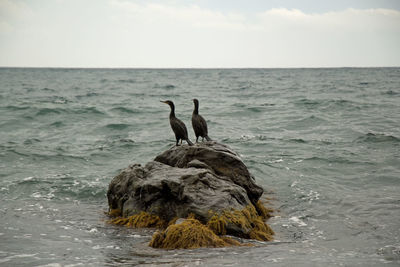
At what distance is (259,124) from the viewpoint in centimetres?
2314

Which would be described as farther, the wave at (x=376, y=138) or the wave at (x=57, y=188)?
the wave at (x=376, y=138)

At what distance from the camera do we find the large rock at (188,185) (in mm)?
7434

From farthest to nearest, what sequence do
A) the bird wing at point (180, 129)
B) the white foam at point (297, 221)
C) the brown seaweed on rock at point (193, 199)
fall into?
the bird wing at point (180, 129) < the white foam at point (297, 221) < the brown seaweed on rock at point (193, 199)

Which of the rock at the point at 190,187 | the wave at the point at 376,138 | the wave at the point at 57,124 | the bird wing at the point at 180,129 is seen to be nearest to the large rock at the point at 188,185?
the rock at the point at 190,187

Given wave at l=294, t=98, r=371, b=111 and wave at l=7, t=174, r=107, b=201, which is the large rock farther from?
wave at l=294, t=98, r=371, b=111

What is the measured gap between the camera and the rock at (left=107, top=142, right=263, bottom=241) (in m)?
7.36

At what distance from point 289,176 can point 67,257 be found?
800 centimetres

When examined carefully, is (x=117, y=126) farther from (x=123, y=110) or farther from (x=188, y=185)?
(x=188, y=185)

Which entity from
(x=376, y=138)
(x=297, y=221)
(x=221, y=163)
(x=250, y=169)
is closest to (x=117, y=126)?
(x=250, y=169)

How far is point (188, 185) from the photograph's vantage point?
25.0 feet

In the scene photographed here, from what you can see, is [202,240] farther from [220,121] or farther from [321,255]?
[220,121]

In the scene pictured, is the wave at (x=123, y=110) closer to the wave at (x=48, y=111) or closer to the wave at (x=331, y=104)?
the wave at (x=48, y=111)

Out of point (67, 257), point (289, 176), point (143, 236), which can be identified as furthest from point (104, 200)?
point (289, 176)

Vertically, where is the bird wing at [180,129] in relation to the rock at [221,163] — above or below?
above
